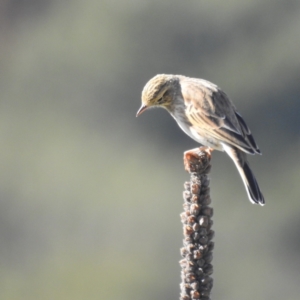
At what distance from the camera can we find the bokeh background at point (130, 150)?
21.3 meters

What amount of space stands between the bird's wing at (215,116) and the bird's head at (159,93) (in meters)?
0.10

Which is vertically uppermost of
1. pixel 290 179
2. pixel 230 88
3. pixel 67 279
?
pixel 230 88

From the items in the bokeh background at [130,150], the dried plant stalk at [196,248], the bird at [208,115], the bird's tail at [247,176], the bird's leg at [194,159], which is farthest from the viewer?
the bokeh background at [130,150]

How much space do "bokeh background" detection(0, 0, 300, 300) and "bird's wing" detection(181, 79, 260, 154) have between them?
12709 mm

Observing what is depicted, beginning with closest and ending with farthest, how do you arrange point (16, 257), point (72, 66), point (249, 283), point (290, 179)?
point (249, 283), point (16, 257), point (290, 179), point (72, 66)

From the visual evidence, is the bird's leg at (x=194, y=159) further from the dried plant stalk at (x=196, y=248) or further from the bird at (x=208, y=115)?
the bird at (x=208, y=115)

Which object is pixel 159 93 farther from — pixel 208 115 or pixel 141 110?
pixel 208 115

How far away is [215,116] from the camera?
6.50 metres

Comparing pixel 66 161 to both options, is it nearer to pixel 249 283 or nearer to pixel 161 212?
pixel 161 212

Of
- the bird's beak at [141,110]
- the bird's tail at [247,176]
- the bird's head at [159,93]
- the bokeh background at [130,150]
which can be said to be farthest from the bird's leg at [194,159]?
the bokeh background at [130,150]

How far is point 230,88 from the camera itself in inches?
975

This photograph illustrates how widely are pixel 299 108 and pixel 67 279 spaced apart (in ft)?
24.8

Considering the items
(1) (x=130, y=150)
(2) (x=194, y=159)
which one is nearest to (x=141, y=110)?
(2) (x=194, y=159)

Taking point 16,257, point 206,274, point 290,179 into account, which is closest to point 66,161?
point 16,257
